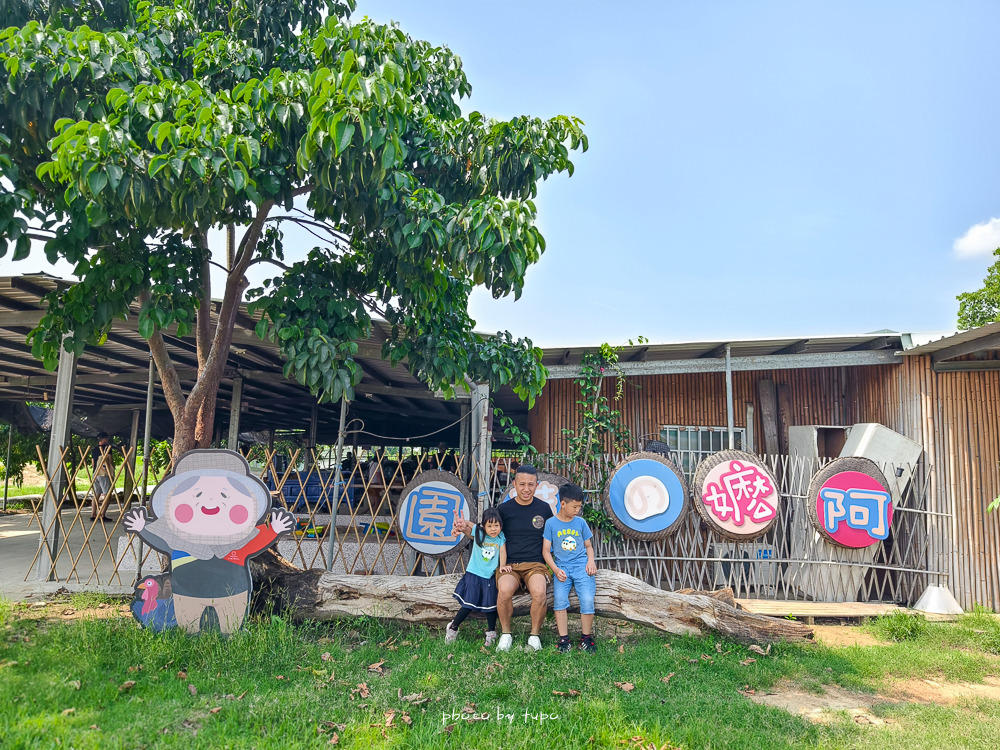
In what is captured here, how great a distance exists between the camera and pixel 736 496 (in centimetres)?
619

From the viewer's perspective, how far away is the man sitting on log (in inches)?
187

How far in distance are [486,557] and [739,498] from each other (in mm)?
2743

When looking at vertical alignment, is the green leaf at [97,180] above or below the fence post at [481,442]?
above

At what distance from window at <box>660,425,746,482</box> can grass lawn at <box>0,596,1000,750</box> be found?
2.87 m

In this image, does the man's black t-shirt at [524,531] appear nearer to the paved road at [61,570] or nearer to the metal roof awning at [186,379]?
the metal roof awning at [186,379]

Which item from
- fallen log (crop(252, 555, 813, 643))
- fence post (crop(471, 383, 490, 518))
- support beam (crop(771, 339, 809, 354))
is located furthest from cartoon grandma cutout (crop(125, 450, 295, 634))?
support beam (crop(771, 339, 809, 354))

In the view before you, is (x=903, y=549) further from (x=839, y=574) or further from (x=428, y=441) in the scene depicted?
(x=428, y=441)

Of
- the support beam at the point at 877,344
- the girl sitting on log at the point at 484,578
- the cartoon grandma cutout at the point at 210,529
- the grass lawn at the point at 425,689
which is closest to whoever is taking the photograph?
the grass lawn at the point at 425,689

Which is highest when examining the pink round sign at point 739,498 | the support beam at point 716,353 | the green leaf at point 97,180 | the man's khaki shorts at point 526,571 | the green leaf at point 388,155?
the green leaf at point 388,155

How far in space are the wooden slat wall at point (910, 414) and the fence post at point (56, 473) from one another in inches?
195

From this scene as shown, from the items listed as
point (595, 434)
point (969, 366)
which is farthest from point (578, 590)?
point (969, 366)

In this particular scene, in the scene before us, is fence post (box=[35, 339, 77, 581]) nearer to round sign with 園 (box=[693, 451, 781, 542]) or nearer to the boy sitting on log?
the boy sitting on log

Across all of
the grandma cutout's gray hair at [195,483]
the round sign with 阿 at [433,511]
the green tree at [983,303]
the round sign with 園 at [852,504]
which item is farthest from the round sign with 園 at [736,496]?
the green tree at [983,303]

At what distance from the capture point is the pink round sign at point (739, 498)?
6137 mm
